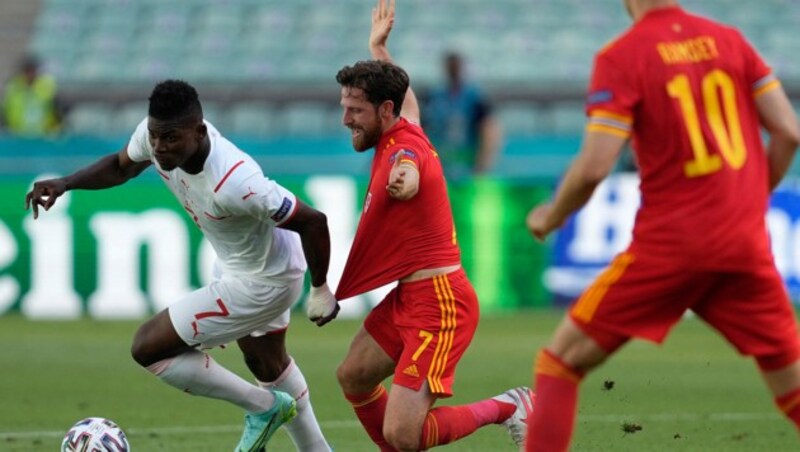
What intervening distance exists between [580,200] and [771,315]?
833mm

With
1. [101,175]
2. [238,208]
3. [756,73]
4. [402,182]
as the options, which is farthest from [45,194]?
[756,73]

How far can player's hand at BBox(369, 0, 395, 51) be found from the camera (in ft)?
25.2

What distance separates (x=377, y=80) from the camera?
6.88 m

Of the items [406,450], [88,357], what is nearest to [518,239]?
[88,357]

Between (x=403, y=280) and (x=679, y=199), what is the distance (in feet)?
6.16

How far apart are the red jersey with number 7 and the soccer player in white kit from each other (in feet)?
6.36

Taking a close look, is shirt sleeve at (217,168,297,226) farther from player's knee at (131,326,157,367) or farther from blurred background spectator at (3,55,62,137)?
blurred background spectator at (3,55,62,137)

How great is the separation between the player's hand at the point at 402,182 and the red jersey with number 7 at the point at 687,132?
1.35m

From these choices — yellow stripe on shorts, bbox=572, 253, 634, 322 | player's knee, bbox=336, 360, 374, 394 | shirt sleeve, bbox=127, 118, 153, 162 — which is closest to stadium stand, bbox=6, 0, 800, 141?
shirt sleeve, bbox=127, 118, 153, 162

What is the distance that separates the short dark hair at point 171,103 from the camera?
6.80 metres

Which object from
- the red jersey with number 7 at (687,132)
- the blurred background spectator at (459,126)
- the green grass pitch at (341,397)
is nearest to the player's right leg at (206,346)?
the green grass pitch at (341,397)

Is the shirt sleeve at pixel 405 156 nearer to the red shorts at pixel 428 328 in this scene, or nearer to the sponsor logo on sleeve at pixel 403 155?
the sponsor logo on sleeve at pixel 403 155

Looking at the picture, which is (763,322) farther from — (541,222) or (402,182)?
(402,182)

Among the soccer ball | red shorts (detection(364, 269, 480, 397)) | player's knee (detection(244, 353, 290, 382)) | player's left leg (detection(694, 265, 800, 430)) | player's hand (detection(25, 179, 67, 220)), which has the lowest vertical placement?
the soccer ball
